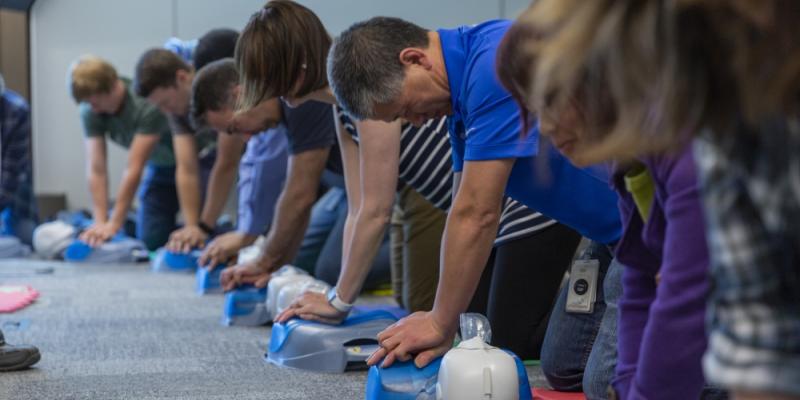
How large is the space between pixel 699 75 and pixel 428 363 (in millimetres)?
1034

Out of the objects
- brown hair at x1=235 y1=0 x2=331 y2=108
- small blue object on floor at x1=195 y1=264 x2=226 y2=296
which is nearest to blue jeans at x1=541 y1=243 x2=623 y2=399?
brown hair at x1=235 y1=0 x2=331 y2=108

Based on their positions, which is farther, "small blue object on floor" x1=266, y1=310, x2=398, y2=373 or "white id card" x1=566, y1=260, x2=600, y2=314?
"small blue object on floor" x1=266, y1=310, x2=398, y2=373

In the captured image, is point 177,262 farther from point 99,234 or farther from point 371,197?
point 371,197

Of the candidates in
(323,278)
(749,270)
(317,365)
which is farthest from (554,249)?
(749,270)

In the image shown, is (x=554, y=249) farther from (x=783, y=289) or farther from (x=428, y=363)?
(x=783, y=289)

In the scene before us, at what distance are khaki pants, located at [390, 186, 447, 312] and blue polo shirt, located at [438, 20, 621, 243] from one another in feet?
2.63

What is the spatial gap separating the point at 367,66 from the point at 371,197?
0.52 metres

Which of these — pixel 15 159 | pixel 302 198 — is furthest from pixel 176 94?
pixel 15 159

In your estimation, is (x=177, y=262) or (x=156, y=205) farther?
(x=156, y=205)

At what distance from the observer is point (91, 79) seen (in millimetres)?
4496

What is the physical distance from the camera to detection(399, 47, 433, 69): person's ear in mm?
1557

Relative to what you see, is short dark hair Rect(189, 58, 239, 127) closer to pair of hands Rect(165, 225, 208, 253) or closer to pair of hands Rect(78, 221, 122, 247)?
pair of hands Rect(165, 225, 208, 253)

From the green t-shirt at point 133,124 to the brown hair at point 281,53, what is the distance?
2722mm

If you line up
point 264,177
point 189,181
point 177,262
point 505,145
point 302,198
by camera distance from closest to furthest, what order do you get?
point 505,145 → point 302,198 → point 264,177 → point 177,262 → point 189,181
